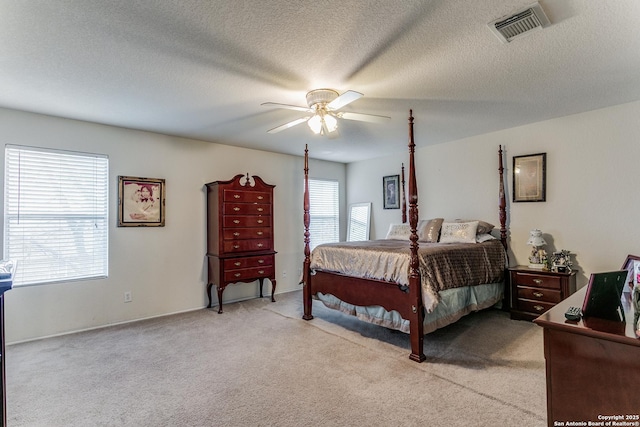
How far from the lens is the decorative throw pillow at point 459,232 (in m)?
4.10

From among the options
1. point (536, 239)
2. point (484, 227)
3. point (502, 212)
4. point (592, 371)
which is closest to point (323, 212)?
point (484, 227)

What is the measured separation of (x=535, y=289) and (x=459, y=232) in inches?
40.4

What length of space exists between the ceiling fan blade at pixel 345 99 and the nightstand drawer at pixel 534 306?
3092mm

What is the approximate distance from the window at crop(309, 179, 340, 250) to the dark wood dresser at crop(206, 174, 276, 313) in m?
1.25

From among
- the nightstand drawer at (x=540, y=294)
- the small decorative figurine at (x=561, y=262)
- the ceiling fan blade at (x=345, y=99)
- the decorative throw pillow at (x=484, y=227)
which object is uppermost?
the ceiling fan blade at (x=345, y=99)

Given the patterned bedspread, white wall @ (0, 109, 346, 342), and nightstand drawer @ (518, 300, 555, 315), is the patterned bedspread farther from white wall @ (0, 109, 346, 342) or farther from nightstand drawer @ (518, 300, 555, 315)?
white wall @ (0, 109, 346, 342)

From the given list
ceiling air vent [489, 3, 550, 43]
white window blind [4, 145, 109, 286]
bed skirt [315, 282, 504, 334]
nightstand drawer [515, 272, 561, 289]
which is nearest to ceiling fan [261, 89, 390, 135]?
ceiling air vent [489, 3, 550, 43]

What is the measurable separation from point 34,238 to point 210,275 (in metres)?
1.99

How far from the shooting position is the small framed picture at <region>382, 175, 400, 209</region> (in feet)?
18.8

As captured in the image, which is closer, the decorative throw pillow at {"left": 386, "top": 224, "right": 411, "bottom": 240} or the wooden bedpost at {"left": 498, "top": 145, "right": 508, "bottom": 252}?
the wooden bedpost at {"left": 498, "top": 145, "right": 508, "bottom": 252}

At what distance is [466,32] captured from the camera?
2059 mm

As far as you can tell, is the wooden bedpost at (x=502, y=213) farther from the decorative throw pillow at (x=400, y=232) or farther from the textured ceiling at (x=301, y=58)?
the decorative throw pillow at (x=400, y=232)

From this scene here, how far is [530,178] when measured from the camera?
13.5 feet

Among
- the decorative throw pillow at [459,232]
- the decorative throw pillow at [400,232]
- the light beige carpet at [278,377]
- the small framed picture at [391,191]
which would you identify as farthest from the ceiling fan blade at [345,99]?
the small framed picture at [391,191]
